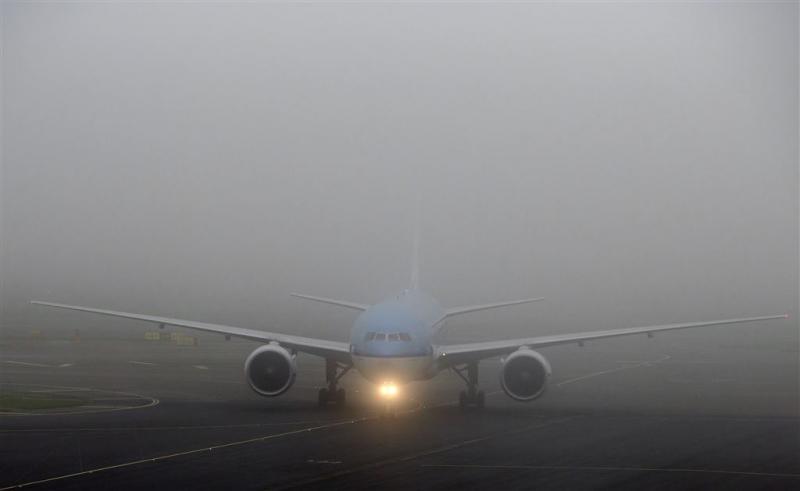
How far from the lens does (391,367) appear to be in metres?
32.3

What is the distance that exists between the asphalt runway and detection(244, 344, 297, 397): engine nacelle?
0.77 m

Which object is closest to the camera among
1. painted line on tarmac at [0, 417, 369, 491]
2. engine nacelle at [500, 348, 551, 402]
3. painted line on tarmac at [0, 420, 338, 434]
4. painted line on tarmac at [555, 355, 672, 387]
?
painted line on tarmac at [0, 417, 369, 491]

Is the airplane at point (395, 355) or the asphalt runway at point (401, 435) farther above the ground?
the airplane at point (395, 355)

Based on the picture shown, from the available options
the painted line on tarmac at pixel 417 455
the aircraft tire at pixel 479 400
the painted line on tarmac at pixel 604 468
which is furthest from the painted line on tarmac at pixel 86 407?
the painted line on tarmac at pixel 604 468

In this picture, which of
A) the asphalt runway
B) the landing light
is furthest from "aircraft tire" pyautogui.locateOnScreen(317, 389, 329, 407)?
the landing light

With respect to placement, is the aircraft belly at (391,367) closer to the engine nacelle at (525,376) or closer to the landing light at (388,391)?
the engine nacelle at (525,376)

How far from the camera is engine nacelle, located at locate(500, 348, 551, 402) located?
33562mm

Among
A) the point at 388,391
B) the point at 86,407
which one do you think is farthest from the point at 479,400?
the point at 86,407

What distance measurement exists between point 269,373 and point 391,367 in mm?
4228

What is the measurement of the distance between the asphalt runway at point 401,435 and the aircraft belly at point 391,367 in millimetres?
1289

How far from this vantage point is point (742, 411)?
34.9 m

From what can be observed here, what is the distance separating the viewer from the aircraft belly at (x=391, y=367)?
32250mm

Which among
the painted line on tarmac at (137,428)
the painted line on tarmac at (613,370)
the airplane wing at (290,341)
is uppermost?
the painted line on tarmac at (613,370)

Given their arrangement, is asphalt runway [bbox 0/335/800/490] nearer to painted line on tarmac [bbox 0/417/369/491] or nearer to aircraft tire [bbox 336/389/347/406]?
painted line on tarmac [bbox 0/417/369/491]
